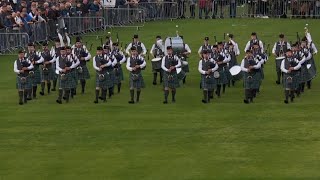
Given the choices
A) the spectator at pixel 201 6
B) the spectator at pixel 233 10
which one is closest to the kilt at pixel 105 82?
the spectator at pixel 201 6

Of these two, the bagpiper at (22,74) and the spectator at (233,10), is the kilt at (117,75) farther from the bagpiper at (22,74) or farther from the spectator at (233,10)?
the spectator at (233,10)

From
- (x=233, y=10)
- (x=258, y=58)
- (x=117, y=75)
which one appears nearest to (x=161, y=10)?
(x=233, y=10)

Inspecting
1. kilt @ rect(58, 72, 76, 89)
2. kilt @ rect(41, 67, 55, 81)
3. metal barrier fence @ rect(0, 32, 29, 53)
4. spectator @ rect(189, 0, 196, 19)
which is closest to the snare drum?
kilt @ rect(41, 67, 55, 81)

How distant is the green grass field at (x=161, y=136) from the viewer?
19.2 metres

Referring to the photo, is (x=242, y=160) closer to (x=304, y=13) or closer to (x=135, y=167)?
(x=135, y=167)

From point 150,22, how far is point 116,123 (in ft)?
82.5

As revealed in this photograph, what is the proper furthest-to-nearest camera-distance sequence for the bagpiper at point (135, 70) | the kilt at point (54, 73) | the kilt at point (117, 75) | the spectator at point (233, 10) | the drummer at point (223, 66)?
the spectator at point (233, 10), the kilt at point (54, 73), the kilt at point (117, 75), the drummer at point (223, 66), the bagpiper at point (135, 70)

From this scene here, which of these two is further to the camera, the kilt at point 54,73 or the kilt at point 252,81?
the kilt at point 54,73

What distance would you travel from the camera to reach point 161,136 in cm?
2262

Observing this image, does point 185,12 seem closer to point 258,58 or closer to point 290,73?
point 258,58

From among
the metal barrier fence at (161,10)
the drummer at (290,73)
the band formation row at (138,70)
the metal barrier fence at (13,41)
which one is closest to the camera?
the drummer at (290,73)

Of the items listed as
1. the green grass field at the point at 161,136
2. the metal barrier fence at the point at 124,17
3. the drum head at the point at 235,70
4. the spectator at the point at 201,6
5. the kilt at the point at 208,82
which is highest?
the spectator at the point at 201,6

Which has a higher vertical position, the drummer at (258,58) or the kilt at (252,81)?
the drummer at (258,58)

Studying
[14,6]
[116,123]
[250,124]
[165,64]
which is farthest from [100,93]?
[14,6]
